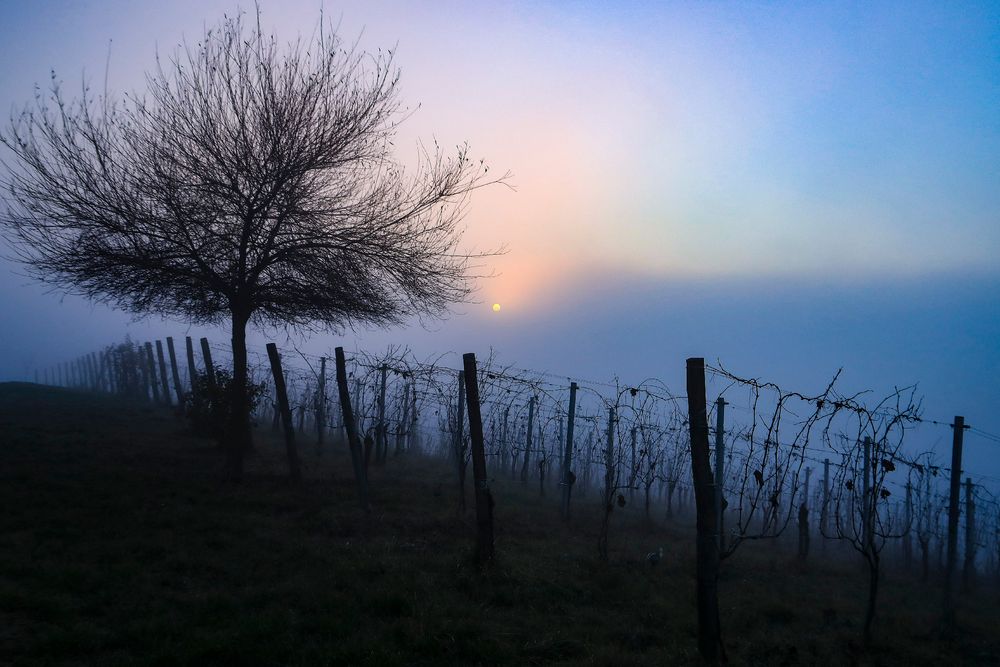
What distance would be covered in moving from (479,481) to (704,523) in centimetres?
286

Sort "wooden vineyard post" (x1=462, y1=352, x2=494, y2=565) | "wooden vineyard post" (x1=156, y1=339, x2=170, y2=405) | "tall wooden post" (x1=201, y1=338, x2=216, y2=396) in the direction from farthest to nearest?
1. "wooden vineyard post" (x1=156, y1=339, x2=170, y2=405)
2. "tall wooden post" (x1=201, y1=338, x2=216, y2=396)
3. "wooden vineyard post" (x1=462, y1=352, x2=494, y2=565)

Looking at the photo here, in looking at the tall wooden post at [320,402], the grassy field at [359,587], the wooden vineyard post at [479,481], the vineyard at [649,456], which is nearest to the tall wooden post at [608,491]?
the vineyard at [649,456]

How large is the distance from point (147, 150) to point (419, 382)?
17.3 ft

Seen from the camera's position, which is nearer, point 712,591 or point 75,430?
point 712,591

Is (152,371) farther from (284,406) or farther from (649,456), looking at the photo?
(649,456)

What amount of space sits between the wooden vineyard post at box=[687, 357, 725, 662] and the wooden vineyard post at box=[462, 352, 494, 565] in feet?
8.49

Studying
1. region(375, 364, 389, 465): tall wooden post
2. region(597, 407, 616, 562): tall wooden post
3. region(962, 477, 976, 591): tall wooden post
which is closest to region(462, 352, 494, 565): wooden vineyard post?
region(597, 407, 616, 562): tall wooden post

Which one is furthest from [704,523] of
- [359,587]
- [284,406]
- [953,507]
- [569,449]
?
[284,406]

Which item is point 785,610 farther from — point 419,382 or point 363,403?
point 363,403

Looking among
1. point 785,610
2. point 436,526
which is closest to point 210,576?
point 436,526

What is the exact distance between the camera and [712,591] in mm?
4574

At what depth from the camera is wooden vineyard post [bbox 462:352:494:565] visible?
679cm

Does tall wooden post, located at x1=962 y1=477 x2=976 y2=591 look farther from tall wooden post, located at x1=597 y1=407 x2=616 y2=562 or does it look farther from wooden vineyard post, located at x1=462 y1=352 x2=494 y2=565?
wooden vineyard post, located at x1=462 y1=352 x2=494 y2=565

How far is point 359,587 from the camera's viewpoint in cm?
590
